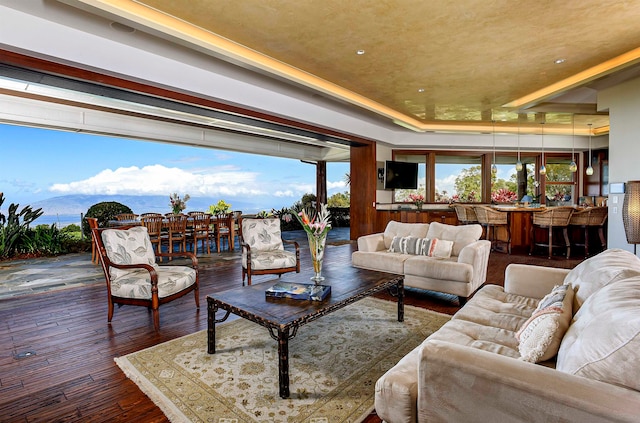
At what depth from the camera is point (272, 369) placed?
2.38 m

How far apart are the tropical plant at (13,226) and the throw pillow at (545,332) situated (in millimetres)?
8580

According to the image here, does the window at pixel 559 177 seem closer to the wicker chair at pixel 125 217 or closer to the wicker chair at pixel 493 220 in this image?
the wicker chair at pixel 493 220

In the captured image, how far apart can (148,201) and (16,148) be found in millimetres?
3436

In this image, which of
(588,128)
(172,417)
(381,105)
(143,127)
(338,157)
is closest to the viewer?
(172,417)

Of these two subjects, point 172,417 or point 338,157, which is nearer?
point 172,417

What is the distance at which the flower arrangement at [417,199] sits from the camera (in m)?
8.97

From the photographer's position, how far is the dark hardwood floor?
77.2 inches

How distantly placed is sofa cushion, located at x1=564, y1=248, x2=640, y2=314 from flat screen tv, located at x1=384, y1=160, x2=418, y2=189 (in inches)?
278

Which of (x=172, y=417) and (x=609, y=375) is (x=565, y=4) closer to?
(x=609, y=375)

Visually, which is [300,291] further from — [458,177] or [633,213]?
[458,177]

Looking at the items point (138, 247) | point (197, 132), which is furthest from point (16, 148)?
point (138, 247)

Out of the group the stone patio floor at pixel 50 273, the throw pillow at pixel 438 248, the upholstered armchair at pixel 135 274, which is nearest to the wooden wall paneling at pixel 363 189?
the stone patio floor at pixel 50 273

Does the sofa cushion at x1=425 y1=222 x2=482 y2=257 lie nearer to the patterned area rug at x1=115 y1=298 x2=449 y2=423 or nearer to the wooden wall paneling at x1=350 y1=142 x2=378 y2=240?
the patterned area rug at x1=115 y1=298 x2=449 y2=423

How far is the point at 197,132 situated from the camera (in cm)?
851
